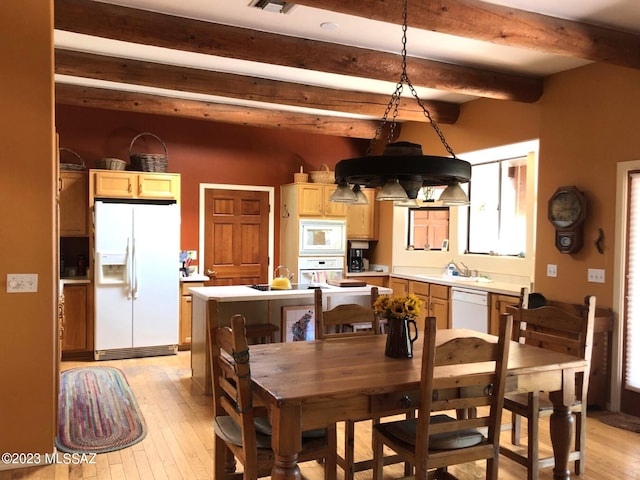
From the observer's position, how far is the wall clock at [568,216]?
4.39 meters

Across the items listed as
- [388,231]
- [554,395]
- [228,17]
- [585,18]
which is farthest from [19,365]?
[388,231]

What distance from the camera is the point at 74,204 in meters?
5.71

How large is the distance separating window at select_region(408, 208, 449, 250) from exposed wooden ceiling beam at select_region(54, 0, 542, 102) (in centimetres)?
218

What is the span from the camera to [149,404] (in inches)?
166

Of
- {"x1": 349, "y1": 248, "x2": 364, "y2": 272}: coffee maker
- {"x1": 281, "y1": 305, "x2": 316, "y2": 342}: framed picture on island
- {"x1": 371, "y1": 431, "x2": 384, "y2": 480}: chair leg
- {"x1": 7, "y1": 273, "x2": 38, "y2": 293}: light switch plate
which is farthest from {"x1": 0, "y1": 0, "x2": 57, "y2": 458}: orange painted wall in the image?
{"x1": 349, "y1": 248, "x2": 364, "y2": 272}: coffee maker

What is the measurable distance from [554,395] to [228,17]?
320 centimetres

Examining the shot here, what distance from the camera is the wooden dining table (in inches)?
80.7

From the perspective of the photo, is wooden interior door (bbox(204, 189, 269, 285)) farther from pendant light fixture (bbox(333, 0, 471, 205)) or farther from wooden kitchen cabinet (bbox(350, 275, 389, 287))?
pendant light fixture (bbox(333, 0, 471, 205))

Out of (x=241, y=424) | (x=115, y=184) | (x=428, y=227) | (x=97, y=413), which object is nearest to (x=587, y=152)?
(x=428, y=227)

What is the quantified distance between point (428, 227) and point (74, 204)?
170 inches

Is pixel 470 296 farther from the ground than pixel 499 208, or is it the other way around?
pixel 499 208

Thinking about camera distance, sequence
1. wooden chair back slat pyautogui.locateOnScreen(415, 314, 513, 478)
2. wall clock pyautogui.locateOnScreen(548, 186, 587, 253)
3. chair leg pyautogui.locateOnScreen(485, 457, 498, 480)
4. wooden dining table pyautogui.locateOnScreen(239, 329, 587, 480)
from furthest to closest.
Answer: wall clock pyautogui.locateOnScreen(548, 186, 587, 253) → chair leg pyautogui.locateOnScreen(485, 457, 498, 480) → wooden chair back slat pyautogui.locateOnScreen(415, 314, 513, 478) → wooden dining table pyautogui.locateOnScreen(239, 329, 587, 480)

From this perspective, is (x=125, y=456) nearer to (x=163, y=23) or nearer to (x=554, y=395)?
(x=554, y=395)

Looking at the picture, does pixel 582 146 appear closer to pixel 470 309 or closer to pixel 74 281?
pixel 470 309
